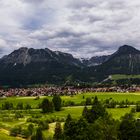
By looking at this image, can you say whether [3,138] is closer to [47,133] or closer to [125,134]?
[47,133]

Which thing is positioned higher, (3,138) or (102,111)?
(102,111)

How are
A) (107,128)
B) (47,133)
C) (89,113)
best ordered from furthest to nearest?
(47,133)
(89,113)
(107,128)

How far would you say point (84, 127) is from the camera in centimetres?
8600

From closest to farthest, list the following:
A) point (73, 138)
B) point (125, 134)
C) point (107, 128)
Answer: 1. point (73, 138)
2. point (107, 128)
3. point (125, 134)

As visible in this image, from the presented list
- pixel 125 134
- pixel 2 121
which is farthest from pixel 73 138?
pixel 2 121

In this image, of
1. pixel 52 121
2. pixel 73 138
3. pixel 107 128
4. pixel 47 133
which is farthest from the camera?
pixel 52 121

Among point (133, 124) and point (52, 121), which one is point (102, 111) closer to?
point (133, 124)

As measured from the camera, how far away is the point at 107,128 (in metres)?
90.4

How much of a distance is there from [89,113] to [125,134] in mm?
29432

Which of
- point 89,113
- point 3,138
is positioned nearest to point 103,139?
point 89,113

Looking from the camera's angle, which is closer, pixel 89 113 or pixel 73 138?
pixel 73 138

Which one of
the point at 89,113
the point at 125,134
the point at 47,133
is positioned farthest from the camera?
the point at 47,133

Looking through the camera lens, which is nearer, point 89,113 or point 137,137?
point 137,137

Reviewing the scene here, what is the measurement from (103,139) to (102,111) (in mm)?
40796
